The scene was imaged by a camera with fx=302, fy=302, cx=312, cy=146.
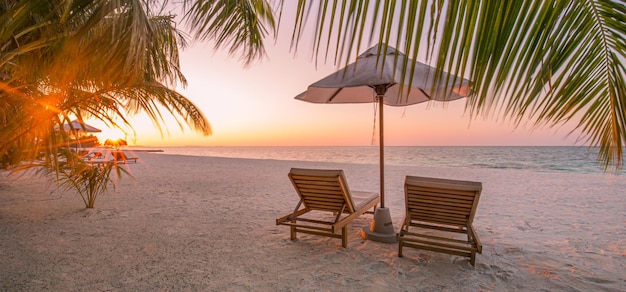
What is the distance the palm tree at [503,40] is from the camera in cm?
54

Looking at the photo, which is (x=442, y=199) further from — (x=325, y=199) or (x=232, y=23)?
(x=232, y=23)

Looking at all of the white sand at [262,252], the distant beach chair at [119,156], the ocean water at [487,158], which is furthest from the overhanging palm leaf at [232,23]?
the distant beach chair at [119,156]

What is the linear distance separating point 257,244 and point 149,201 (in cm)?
343

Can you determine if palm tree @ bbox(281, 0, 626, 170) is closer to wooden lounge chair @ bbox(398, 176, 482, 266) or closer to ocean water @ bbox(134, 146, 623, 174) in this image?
wooden lounge chair @ bbox(398, 176, 482, 266)

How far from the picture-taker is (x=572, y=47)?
731 millimetres

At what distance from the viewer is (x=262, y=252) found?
3.19 meters

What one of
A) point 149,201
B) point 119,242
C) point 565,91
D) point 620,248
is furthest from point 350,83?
point 149,201

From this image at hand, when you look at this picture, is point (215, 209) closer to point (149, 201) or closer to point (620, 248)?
point (149, 201)

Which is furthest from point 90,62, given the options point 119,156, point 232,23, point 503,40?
point 119,156

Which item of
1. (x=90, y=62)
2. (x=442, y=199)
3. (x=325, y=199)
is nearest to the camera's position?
(x=90, y=62)

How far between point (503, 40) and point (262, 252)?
3.04 m

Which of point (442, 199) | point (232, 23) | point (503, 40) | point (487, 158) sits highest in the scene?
point (232, 23)

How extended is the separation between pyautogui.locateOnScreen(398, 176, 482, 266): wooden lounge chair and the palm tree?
2145mm

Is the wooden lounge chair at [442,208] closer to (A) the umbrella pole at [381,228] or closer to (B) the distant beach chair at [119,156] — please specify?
(A) the umbrella pole at [381,228]
